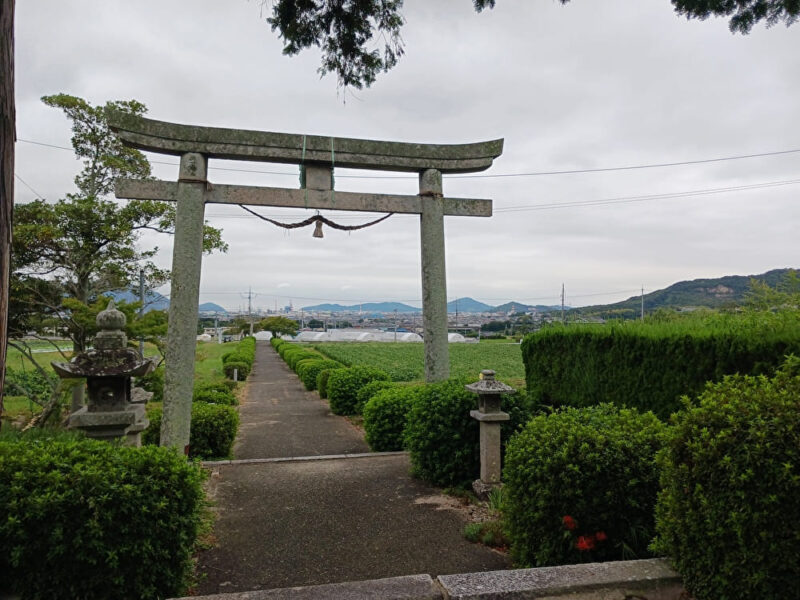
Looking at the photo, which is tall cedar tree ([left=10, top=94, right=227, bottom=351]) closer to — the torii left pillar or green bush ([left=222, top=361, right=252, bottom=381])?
the torii left pillar

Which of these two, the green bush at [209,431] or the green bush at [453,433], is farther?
the green bush at [209,431]

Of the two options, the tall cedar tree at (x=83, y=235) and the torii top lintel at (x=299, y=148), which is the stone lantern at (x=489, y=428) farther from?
the tall cedar tree at (x=83, y=235)

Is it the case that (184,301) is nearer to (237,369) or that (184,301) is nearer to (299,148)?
(299,148)

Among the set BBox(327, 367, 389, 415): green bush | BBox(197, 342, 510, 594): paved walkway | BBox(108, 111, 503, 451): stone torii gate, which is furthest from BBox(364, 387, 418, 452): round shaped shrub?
BBox(327, 367, 389, 415): green bush

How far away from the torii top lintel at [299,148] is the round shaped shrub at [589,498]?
4816 mm

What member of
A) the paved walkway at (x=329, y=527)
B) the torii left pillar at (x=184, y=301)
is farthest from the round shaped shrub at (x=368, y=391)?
the torii left pillar at (x=184, y=301)

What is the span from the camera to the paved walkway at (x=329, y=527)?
148 inches

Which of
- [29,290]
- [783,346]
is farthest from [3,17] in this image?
[29,290]

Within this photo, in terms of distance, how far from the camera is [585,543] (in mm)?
3143

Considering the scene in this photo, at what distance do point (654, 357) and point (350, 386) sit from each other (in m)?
8.68

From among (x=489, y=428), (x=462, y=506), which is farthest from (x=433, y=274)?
(x=462, y=506)

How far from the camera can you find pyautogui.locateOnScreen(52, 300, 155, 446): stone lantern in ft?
14.8

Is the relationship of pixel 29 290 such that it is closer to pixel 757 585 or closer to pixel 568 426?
pixel 568 426

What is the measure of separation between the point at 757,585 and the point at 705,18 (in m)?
4.29
